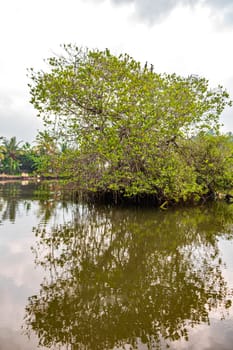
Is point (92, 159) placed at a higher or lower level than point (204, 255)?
higher

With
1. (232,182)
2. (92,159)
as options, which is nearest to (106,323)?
(92,159)

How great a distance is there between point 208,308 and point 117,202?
44.1 feet

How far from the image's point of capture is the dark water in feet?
12.5

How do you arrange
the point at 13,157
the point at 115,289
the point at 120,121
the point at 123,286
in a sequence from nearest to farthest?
the point at 115,289
the point at 123,286
the point at 120,121
the point at 13,157

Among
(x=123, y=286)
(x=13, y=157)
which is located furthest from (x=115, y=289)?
(x=13, y=157)

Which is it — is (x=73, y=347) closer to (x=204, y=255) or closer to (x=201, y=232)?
(x=204, y=255)

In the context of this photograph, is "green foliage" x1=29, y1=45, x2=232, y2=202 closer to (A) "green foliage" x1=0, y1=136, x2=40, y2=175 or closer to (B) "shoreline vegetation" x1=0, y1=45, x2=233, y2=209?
(B) "shoreline vegetation" x1=0, y1=45, x2=233, y2=209

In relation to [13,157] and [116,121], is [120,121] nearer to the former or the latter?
[116,121]

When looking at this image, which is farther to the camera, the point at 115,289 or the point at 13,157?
the point at 13,157

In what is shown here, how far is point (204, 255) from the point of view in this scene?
25.2ft

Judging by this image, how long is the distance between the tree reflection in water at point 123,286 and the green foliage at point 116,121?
4650mm

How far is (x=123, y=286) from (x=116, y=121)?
32.6 ft

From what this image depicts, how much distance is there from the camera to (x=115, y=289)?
5.29m

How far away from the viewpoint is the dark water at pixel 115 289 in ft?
12.5
